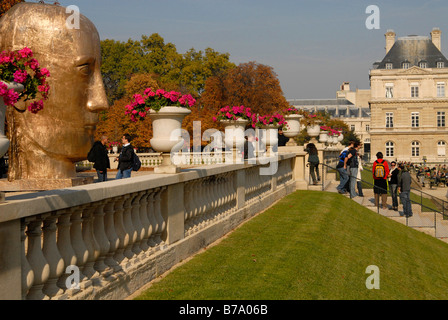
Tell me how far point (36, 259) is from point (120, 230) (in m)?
1.73

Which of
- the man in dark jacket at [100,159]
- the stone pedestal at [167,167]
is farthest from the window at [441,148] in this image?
the stone pedestal at [167,167]

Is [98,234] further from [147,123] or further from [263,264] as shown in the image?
[147,123]

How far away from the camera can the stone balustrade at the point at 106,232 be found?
4258 mm

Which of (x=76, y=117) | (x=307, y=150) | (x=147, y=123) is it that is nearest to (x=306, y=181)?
(x=307, y=150)

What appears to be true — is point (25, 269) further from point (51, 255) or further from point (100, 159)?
point (100, 159)

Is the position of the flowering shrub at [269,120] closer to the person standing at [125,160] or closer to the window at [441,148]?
the person standing at [125,160]

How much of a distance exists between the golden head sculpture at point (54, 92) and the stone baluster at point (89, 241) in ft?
14.5

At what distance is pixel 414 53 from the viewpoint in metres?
97.2

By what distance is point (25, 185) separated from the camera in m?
9.61

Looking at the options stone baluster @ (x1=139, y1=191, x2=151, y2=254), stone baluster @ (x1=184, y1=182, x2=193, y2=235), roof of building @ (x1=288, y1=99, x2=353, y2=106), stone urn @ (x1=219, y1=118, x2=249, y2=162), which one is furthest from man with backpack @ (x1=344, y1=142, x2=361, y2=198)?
roof of building @ (x1=288, y1=99, x2=353, y2=106)

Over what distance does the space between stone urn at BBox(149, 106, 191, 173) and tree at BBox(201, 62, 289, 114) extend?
53.6 meters

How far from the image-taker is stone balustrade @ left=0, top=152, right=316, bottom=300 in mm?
A: 4258

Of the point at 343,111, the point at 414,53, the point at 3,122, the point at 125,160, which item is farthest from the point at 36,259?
the point at 343,111
